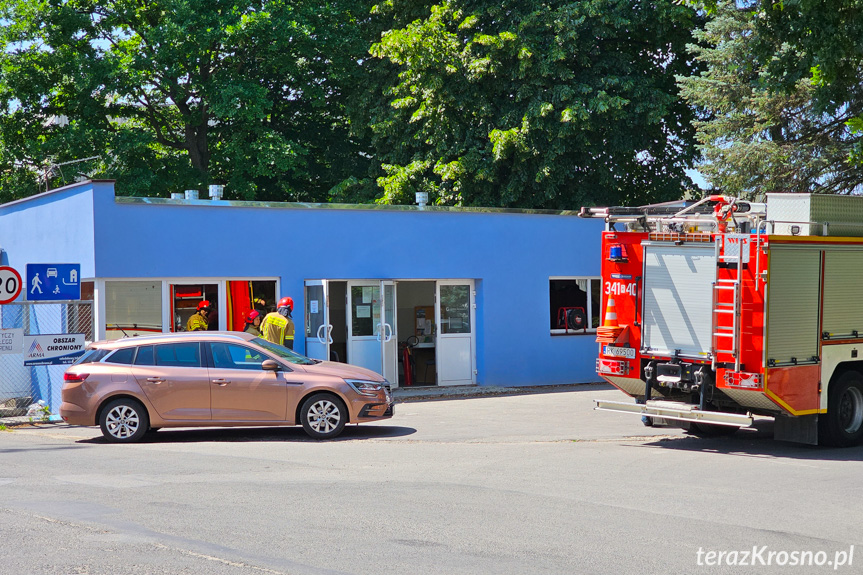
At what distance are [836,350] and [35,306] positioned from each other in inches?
577

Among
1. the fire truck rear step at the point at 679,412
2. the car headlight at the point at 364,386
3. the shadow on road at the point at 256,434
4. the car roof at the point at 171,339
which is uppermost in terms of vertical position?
the car roof at the point at 171,339

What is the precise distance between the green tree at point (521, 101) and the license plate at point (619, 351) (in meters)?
12.5

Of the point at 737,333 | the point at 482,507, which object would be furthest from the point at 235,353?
the point at 737,333

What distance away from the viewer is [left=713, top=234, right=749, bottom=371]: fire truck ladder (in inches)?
448

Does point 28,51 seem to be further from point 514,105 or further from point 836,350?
point 836,350

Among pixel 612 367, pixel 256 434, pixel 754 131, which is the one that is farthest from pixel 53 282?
pixel 754 131

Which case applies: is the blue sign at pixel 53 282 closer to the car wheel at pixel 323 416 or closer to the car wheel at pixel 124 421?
the car wheel at pixel 124 421

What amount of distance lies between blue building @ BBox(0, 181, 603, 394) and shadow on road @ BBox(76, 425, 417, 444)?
10.6ft

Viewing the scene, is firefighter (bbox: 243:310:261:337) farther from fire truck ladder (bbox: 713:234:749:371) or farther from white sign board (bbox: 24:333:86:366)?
fire truck ladder (bbox: 713:234:749:371)

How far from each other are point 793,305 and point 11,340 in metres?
12.1

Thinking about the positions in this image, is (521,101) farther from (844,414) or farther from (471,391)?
(844,414)

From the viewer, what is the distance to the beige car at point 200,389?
1261 centimetres

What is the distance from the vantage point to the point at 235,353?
12.8 m

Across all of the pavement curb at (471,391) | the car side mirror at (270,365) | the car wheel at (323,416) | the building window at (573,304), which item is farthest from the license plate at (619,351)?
the building window at (573,304)
